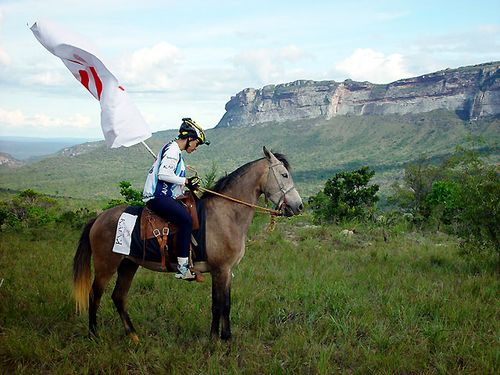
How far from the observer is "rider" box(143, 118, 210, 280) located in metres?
4.93

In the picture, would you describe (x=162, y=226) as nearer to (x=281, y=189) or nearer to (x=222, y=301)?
(x=222, y=301)

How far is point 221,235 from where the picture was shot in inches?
202

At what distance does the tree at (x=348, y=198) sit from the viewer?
17109mm

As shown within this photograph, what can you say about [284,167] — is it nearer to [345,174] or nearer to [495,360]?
[495,360]

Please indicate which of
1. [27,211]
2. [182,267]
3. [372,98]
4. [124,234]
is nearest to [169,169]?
[124,234]

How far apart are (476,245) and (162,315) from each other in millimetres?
6395

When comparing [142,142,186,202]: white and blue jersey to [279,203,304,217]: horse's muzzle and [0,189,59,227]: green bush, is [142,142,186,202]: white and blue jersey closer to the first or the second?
[279,203,304,217]: horse's muzzle

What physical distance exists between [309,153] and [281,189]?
108555mm

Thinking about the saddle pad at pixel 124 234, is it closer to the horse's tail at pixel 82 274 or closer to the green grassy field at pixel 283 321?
the horse's tail at pixel 82 274

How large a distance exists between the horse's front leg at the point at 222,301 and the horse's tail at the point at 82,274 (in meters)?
1.74

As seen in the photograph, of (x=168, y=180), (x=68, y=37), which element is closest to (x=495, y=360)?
(x=168, y=180)

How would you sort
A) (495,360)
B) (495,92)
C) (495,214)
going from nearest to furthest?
1. (495,360)
2. (495,214)
3. (495,92)

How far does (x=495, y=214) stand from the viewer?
8.38 metres

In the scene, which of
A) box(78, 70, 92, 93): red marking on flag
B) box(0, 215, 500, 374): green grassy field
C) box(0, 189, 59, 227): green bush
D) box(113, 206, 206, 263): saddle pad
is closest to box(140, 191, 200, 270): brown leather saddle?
box(113, 206, 206, 263): saddle pad
